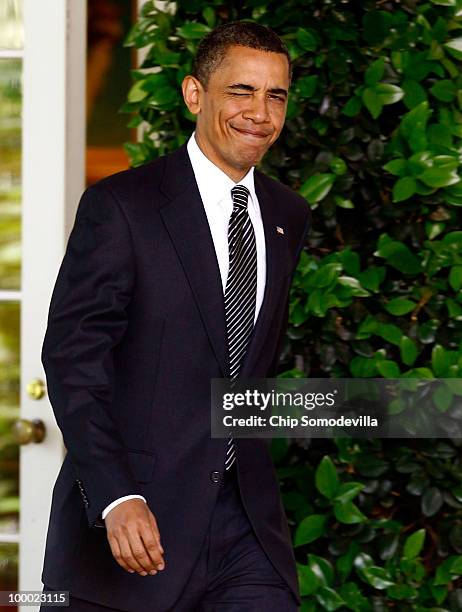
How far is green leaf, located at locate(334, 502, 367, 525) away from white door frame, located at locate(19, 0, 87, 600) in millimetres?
695

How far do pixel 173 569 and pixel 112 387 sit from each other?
0.31 m

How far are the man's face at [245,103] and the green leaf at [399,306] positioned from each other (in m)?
0.67

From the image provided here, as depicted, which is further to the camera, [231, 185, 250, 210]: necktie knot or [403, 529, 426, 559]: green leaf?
[403, 529, 426, 559]: green leaf

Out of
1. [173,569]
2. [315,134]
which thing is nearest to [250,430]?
[173,569]

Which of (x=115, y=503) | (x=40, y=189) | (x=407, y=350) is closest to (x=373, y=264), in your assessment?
(x=407, y=350)

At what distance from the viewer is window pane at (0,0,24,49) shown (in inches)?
110

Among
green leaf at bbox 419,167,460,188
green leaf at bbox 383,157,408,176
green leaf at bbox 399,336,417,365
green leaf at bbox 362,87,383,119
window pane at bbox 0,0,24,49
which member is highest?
window pane at bbox 0,0,24,49

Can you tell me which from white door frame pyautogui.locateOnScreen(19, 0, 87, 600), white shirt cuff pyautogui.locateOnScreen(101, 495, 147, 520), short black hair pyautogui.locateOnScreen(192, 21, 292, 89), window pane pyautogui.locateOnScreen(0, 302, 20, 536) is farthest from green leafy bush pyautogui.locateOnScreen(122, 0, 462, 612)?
white shirt cuff pyautogui.locateOnScreen(101, 495, 147, 520)

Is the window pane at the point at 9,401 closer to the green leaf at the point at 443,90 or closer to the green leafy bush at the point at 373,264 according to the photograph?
the green leafy bush at the point at 373,264

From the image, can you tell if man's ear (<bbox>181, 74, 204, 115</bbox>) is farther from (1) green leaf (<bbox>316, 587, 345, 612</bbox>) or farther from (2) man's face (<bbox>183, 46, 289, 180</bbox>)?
(1) green leaf (<bbox>316, 587, 345, 612</bbox>)

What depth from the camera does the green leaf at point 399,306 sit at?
2.49m

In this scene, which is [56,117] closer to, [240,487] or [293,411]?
[293,411]

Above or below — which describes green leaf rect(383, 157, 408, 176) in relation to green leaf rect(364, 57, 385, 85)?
below

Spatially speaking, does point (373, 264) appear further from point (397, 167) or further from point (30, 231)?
point (30, 231)
